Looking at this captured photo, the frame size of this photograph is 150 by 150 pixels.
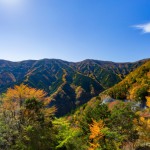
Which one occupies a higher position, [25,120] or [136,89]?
[136,89]

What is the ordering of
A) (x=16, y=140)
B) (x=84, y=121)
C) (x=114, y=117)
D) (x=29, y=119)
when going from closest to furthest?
(x=16, y=140), (x=29, y=119), (x=114, y=117), (x=84, y=121)

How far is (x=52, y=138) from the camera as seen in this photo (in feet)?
137

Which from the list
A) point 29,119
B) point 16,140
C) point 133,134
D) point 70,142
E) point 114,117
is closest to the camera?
point 16,140

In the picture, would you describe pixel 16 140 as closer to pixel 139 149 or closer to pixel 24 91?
pixel 24 91

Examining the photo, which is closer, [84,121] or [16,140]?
[16,140]

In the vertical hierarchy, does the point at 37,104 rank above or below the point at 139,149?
above

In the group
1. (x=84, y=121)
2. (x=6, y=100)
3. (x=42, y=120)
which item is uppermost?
(x=6, y=100)

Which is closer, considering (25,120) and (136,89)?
(25,120)

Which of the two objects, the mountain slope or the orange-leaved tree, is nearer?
the orange-leaved tree

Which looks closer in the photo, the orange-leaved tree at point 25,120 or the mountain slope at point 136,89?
the orange-leaved tree at point 25,120

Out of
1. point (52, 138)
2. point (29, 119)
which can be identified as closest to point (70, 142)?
point (52, 138)

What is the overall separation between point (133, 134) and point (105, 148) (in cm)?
1058

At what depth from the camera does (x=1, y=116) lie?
1532 inches

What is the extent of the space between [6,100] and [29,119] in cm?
483
